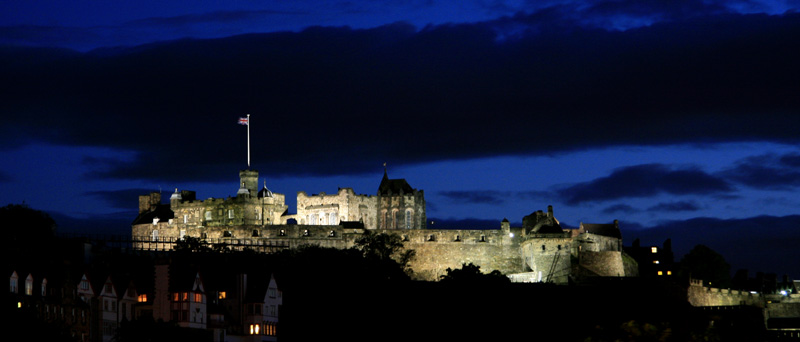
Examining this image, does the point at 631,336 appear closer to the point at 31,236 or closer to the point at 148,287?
the point at 148,287

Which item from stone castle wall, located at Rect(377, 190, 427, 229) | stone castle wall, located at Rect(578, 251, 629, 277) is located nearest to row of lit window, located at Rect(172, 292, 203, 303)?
stone castle wall, located at Rect(578, 251, 629, 277)

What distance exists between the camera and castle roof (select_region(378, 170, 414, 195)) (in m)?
136

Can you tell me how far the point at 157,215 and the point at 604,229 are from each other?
44.0m

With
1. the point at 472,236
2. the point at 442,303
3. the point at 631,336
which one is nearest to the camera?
the point at 631,336

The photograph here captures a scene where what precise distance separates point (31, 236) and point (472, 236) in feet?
137

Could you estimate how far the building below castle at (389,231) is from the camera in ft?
402

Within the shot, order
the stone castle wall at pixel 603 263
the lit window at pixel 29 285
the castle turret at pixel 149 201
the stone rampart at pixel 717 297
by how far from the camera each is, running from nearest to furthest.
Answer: the lit window at pixel 29 285 → the stone rampart at pixel 717 297 → the stone castle wall at pixel 603 263 → the castle turret at pixel 149 201

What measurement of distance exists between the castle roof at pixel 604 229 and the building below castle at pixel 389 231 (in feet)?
0.32

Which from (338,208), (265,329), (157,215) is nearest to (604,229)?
(338,208)

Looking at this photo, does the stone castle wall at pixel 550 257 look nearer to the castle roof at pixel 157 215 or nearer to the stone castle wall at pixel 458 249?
the stone castle wall at pixel 458 249

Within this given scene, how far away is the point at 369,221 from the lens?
5276 inches

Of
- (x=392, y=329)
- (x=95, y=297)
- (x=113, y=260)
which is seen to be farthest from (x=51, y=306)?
(x=392, y=329)

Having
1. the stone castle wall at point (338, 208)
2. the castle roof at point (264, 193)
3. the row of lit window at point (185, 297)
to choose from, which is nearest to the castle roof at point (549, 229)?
the stone castle wall at point (338, 208)

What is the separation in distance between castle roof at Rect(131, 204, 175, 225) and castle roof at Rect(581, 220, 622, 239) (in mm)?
40952
